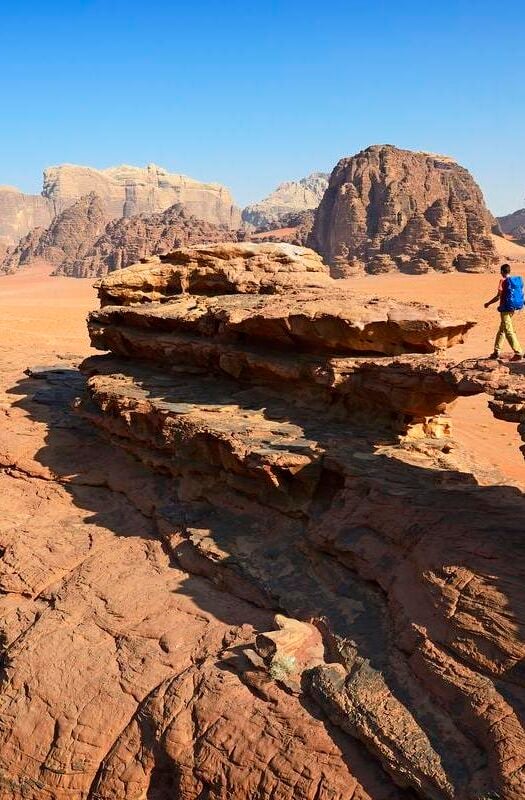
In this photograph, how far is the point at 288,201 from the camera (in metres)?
152

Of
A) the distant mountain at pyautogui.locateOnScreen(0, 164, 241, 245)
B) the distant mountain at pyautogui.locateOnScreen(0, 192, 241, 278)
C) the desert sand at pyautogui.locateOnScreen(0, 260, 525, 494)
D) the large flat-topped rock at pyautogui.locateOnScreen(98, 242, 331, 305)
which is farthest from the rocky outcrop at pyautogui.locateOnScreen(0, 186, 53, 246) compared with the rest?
the large flat-topped rock at pyautogui.locateOnScreen(98, 242, 331, 305)

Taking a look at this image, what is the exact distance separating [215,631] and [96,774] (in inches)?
59.6

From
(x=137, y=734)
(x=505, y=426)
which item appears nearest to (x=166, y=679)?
(x=137, y=734)

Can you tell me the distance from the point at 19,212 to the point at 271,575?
116718mm

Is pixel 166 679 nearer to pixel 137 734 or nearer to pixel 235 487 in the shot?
pixel 137 734

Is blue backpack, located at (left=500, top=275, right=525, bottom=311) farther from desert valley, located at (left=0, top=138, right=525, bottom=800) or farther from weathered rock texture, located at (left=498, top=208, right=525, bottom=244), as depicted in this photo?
weathered rock texture, located at (left=498, top=208, right=525, bottom=244)

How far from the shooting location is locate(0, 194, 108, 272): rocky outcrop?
70562 millimetres

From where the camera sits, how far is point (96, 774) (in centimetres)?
547

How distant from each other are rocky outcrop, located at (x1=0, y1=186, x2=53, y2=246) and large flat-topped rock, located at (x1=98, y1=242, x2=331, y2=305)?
106m

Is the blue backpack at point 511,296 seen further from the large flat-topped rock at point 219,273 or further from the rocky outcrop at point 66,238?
the rocky outcrop at point 66,238

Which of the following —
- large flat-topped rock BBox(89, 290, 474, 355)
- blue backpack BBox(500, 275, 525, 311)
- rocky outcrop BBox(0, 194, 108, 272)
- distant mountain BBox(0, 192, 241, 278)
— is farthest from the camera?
rocky outcrop BBox(0, 194, 108, 272)

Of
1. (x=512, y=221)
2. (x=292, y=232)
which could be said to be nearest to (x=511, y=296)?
(x=292, y=232)

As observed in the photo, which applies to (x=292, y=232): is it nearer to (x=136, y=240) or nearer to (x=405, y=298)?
(x=136, y=240)

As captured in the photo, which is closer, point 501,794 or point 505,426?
point 501,794
